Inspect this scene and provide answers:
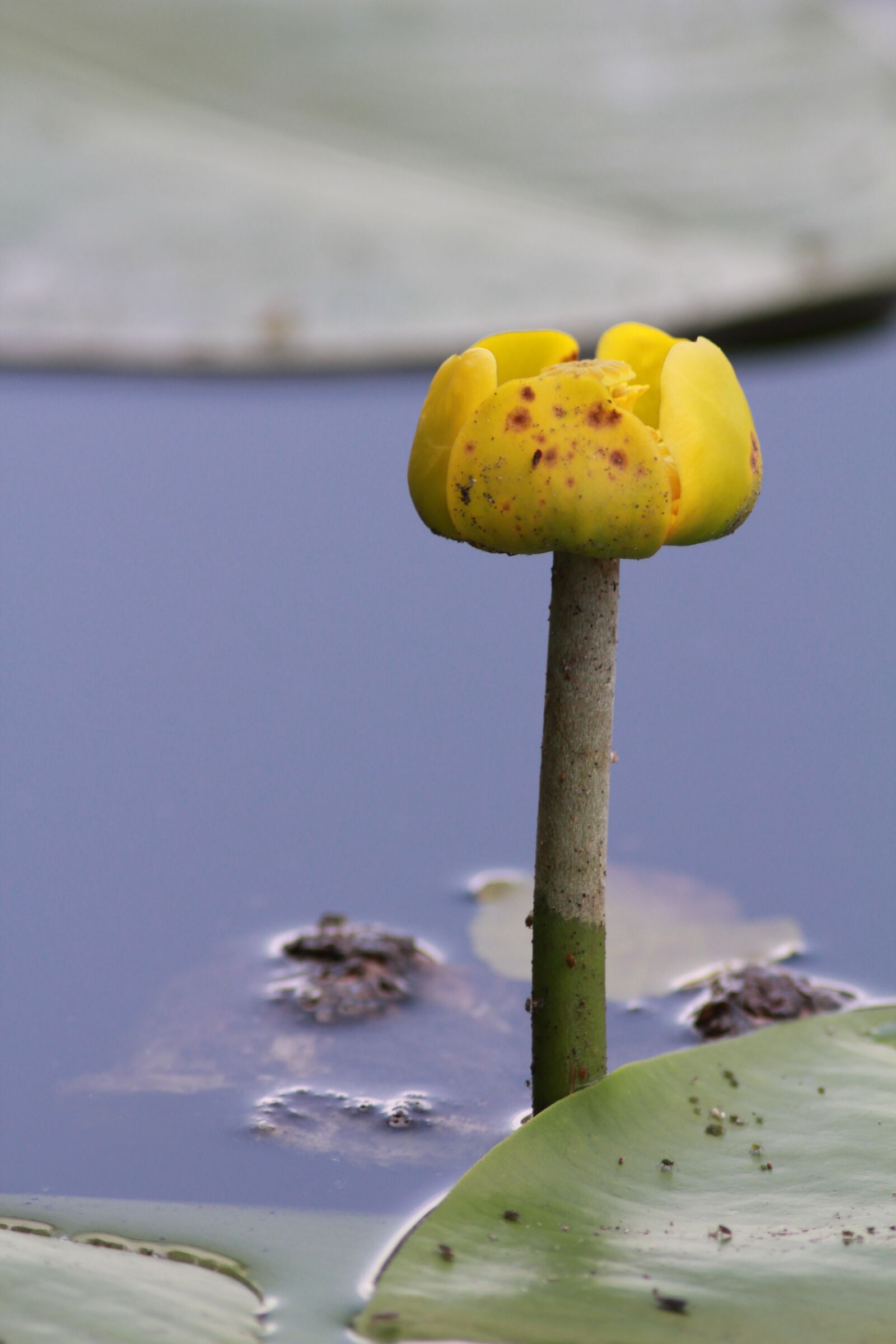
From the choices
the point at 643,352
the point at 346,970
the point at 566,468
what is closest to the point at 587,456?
the point at 566,468

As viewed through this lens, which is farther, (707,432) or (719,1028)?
(719,1028)

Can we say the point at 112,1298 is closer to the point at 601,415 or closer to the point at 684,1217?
the point at 684,1217

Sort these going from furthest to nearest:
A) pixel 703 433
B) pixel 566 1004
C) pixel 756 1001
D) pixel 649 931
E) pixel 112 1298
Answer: pixel 649 931 → pixel 756 1001 → pixel 566 1004 → pixel 703 433 → pixel 112 1298

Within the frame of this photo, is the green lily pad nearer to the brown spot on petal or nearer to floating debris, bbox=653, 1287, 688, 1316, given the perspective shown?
floating debris, bbox=653, 1287, 688, 1316

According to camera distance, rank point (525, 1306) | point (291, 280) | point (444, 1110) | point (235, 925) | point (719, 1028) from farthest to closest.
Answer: point (291, 280) → point (235, 925) → point (719, 1028) → point (444, 1110) → point (525, 1306)

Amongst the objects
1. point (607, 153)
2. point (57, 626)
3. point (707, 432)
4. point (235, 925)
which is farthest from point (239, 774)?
point (607, 153)

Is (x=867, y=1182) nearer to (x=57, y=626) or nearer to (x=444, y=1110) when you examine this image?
(x=444, y=1110)

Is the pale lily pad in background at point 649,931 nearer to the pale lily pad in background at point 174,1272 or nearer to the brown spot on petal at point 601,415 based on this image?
the pale lily pad in background at point 174,1272
